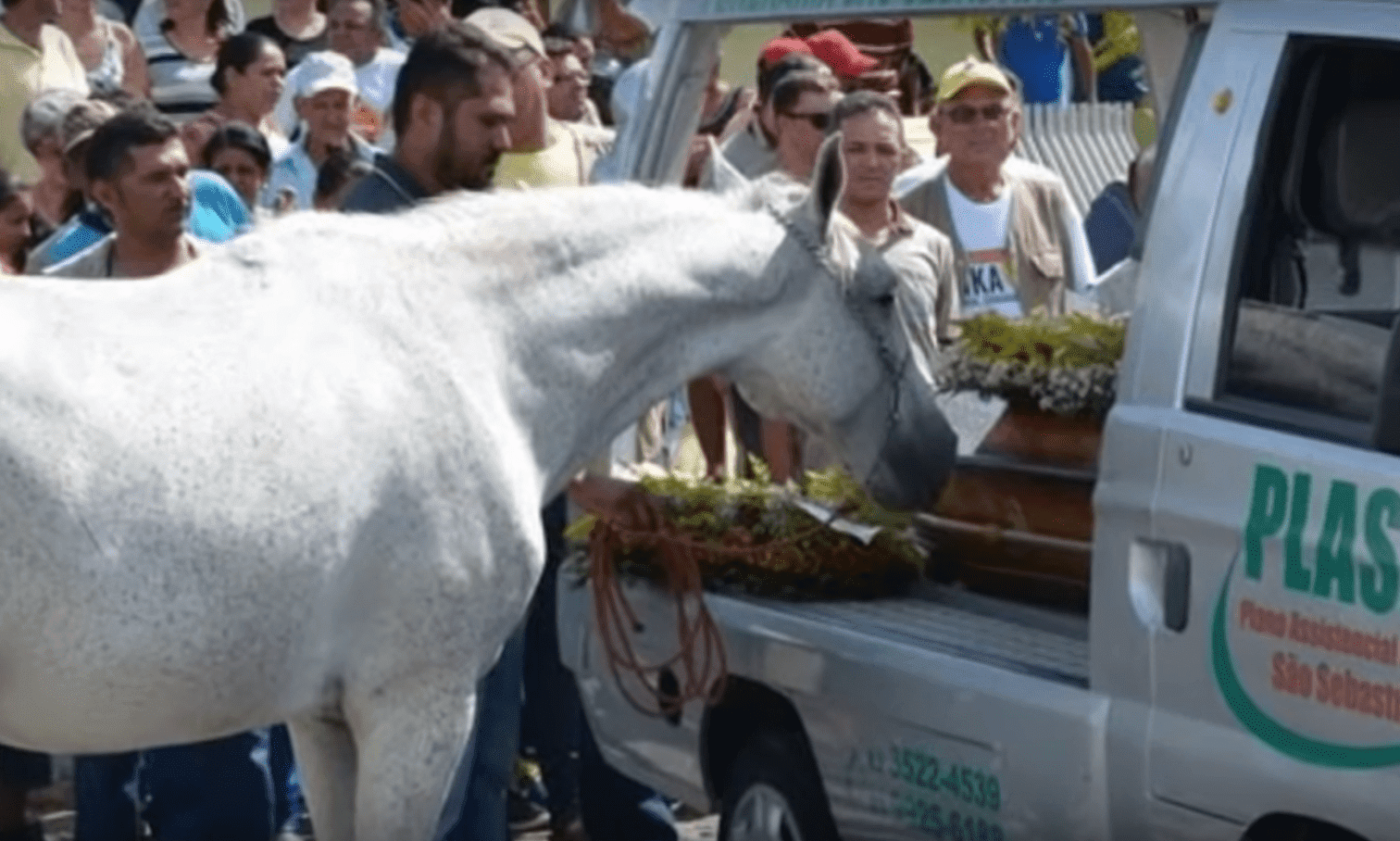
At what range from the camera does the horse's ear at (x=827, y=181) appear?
710 centimetres

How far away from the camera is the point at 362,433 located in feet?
21.5

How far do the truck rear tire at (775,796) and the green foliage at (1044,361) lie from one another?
89 cm

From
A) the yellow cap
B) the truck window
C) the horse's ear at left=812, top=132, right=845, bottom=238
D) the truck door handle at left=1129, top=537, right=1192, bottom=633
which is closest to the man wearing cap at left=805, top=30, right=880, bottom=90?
the yellow cap

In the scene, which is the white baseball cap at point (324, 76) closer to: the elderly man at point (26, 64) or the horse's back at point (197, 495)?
the elderly man at point (26, 64)

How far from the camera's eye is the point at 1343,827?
5953 millimetres

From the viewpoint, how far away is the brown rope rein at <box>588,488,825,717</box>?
25.2 feet

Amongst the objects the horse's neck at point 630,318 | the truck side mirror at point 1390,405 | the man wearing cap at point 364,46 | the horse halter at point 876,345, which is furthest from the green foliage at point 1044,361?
the man wearing cap at point 364,46

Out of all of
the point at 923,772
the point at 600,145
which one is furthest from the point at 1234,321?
the point at 600,145

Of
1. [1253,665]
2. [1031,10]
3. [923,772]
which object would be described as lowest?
[923,772]

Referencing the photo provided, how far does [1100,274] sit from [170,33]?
5.60m

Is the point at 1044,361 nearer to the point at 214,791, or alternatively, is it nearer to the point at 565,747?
the point at 214,791

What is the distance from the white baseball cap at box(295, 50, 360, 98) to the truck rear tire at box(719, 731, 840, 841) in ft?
18.0

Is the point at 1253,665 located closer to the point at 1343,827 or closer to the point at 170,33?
the point at 1343,827

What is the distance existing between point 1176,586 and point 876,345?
1259 mm
